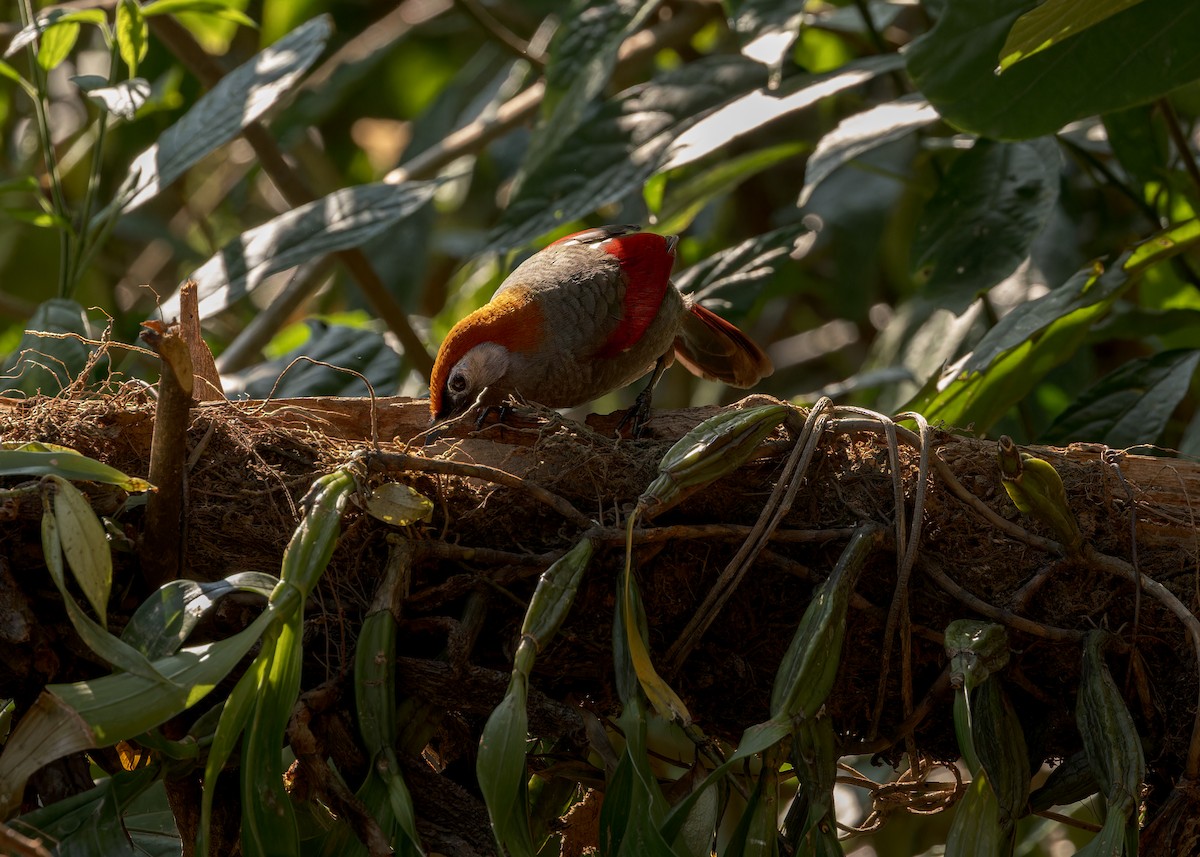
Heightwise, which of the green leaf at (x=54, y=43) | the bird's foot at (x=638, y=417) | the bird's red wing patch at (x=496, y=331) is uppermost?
the green leaf at (x=54, y=43)

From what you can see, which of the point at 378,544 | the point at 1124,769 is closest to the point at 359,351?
the point at 378,544

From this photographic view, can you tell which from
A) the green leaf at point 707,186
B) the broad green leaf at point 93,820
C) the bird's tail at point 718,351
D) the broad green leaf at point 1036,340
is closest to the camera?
the broad green leaf at point 93,820

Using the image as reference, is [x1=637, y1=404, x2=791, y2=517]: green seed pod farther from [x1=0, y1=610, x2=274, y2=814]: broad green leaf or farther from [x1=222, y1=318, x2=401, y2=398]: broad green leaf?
[x1=222, y1=318, x2=401, y2=398]: broad green leaf

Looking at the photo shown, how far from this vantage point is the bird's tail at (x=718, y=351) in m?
3.05

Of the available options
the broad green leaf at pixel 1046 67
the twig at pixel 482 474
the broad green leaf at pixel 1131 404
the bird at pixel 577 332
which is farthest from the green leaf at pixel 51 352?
the broad green leaf at pixel 1131 404

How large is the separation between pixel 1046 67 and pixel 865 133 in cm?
49

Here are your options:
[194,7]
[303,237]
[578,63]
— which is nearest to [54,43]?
[194,7]

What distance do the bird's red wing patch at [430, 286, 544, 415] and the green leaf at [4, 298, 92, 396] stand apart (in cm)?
72

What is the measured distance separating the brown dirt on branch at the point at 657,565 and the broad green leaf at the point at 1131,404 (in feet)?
2.38

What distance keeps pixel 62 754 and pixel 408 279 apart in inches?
124

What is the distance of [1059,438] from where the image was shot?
8.76 feet

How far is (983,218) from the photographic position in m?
2.83

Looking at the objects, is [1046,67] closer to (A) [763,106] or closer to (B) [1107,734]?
(A) [763,106]

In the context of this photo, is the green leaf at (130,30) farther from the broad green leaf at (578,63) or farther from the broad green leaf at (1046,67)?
the broad green leaf at (1046,67)
